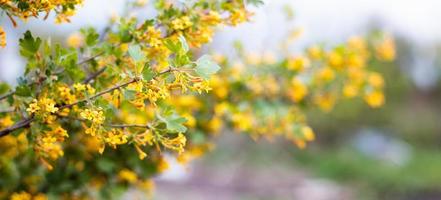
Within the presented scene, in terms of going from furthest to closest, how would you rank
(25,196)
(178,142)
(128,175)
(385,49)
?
(385,49), (128,175), (25,196), (178,142)

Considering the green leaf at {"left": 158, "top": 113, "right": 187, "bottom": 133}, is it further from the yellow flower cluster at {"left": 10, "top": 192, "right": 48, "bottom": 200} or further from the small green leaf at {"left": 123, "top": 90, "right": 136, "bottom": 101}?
the yellow flower cluster at {"left": 10, "top": 192, "right": 48, "bottom": 200}

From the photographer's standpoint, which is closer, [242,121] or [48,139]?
[48,139]

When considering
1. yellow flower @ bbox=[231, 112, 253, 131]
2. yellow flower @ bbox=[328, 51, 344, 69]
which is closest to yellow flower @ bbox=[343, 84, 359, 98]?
yellow flower @ bbox=[328, 51, 344, 69]

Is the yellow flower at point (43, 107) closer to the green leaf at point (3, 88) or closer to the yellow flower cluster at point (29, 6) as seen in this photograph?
the yellow flower cluster at point (29, 6)

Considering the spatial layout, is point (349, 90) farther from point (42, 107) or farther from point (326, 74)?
point (42, 107)

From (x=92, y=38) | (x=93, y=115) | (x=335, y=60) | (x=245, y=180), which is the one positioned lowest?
(x=93, y=115)

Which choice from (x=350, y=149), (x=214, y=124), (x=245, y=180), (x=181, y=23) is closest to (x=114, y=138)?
(x=181, y=23)
